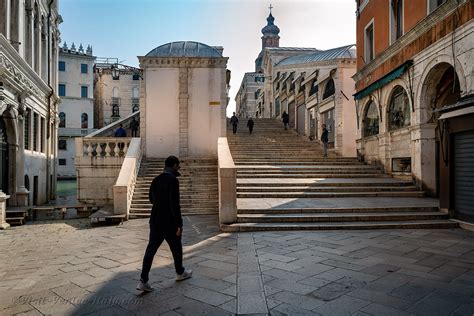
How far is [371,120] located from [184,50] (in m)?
10.8

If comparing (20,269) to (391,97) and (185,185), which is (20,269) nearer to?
(185,185)

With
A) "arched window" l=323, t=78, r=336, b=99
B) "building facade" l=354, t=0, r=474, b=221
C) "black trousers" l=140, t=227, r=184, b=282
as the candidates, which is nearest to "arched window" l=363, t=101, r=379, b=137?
"building facade" l=354, t=0, r=474, b=221

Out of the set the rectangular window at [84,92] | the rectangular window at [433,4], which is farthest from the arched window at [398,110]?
the rectangular window at [84,92]

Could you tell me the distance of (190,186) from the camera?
43.5 ft

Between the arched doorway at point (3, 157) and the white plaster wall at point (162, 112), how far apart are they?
578 cm

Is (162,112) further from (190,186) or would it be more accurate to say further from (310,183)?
(310,183)

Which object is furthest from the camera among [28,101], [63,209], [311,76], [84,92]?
[84,92]

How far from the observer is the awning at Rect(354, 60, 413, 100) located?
12.9m

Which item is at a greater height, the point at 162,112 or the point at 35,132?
the point at 162,112

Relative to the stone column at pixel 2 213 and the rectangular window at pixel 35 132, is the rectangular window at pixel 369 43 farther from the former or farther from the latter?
the rectangular window at pixel 35 132

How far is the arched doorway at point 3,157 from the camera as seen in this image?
14180mm

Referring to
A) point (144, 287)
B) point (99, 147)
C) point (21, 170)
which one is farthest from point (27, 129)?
point (144, 287)

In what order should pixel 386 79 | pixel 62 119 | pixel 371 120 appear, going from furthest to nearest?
pixel 62 119 < pixel 371 120 < pixel 386 79

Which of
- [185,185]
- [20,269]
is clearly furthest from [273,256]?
[185,185]
